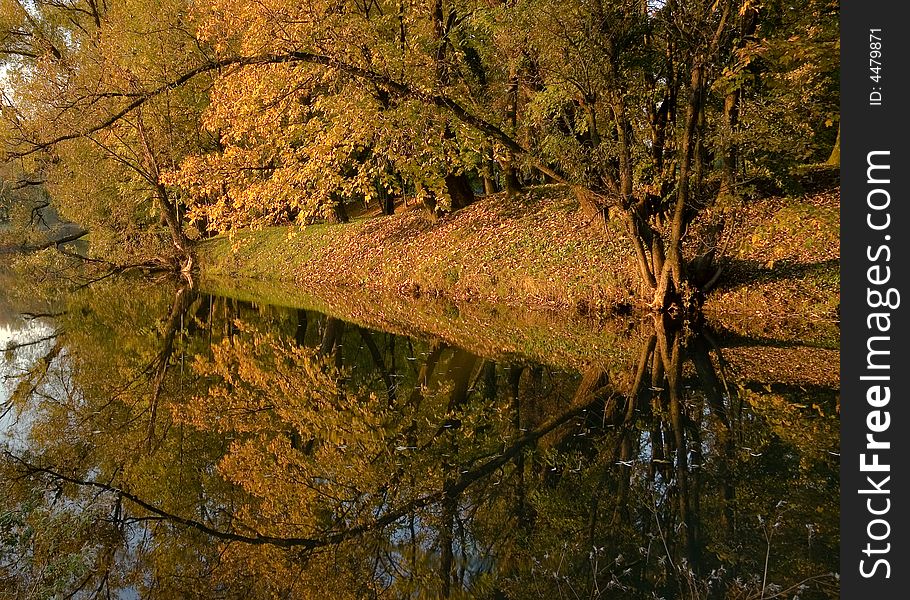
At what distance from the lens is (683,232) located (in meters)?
11.6

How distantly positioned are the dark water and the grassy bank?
100 inches

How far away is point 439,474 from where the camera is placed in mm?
5691

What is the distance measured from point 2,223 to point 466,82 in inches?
2289

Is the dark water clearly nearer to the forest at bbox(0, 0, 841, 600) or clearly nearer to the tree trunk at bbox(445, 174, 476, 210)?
the forest at bbox(0, 0, 841, 600)

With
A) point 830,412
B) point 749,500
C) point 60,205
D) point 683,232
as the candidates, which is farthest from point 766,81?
point 60,205

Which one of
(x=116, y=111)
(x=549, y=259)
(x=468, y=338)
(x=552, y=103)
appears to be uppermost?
(x=116, y=111)

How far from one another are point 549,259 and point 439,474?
10365 mm

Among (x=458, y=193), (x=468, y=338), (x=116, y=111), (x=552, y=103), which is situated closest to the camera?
(x=468, y=338)

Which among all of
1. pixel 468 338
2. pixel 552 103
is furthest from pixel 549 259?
pixel 468 338

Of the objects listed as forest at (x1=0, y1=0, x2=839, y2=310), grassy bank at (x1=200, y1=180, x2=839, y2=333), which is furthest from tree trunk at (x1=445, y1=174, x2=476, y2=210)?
forest at (x1=0, y1=0, x2=839, y2=310)

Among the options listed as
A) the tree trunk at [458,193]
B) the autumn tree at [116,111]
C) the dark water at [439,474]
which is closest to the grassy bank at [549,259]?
the tree trunk at [458,193]

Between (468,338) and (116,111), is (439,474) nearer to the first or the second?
(468,338)

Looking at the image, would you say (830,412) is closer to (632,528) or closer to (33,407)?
(632,528)

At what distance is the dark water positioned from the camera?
4.08 meters
